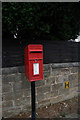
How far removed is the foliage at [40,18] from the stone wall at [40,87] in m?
1.13

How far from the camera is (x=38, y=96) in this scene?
135 inches

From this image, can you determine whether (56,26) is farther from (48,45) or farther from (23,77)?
(23,77)

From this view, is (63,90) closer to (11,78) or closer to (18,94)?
(18,94)

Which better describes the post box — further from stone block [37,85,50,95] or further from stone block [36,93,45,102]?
stone block [36,93,45,102]

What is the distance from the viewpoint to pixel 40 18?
2924 millimetres

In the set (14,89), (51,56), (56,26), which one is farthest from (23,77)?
(56,26)

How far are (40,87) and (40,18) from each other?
219cm

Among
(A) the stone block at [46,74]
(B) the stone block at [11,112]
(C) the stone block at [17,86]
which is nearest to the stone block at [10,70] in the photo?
(C) the stone block at [17,86]

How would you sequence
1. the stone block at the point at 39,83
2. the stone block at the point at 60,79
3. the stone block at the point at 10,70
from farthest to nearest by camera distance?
the stone block at the point at 60,79
the stone block at the point at 39,83
the stone block at the point at 10,70

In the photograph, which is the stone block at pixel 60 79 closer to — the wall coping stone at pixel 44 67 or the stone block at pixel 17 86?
the wall coping stone at pixel 44 67

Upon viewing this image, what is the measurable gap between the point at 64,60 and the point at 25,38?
5.60ft

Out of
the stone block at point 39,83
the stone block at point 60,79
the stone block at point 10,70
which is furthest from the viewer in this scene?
the stone block at point 60,79

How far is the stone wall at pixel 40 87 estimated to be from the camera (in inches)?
118

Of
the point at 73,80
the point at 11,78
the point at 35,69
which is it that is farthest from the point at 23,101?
the point at 73,80
